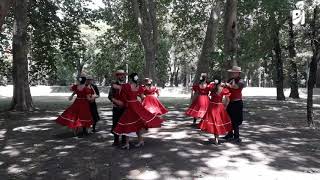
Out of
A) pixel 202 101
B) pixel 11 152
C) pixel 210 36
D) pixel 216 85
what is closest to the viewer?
pixel 11 152

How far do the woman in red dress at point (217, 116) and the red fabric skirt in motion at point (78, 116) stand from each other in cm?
344

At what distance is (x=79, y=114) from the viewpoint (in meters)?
12.8

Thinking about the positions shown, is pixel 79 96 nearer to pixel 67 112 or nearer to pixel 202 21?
pixel 67 112

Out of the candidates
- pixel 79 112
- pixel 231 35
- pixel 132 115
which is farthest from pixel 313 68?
pixel 79 112

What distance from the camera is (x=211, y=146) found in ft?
37.9

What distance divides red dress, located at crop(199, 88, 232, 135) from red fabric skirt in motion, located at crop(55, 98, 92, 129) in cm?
344

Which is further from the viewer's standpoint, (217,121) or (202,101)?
(202,101)

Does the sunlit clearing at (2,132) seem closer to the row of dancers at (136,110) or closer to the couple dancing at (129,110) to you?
the row of dancers at (136,110)

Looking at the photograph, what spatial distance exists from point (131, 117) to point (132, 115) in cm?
5

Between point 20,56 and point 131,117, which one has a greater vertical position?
point 20,56

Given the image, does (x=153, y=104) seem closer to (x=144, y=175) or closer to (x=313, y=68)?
(x=313, y=68)

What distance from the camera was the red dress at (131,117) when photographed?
1077 centimetres

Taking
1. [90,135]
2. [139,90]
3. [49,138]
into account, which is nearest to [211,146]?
[139,90]

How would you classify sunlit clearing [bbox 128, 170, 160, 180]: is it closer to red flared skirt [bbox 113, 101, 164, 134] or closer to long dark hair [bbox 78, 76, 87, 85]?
red flared skirt [bbox 113, 101, 164, 134]
